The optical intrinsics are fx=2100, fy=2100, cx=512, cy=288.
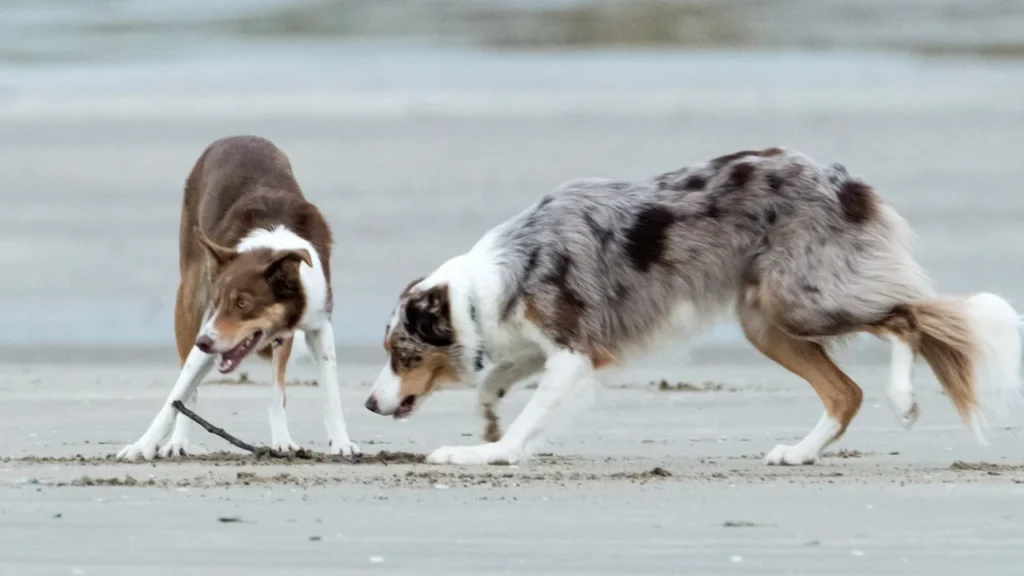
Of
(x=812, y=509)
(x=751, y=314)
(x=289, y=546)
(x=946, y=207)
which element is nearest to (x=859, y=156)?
(x=946, y=207)

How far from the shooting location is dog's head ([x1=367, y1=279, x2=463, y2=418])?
29.5 ft

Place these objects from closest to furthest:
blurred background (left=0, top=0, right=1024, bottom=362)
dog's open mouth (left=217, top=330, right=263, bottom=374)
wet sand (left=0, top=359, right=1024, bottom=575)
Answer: wet sand (left=0, top=359, right=1024, bottom=575), dog's open mouth (left=217, top=330, right=263, bottom=374), blurred background (left=0, top=0, right=1024, bottom=362)

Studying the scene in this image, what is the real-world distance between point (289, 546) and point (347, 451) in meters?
2.76

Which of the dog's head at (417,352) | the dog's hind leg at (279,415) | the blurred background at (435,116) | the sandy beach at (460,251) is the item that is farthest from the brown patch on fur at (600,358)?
the blurred background at (435,116)

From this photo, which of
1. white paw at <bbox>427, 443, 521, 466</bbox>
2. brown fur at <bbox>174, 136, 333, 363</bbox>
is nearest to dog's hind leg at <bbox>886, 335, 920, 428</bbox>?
white paw at <bbox>427, 443, 521, 466</bbox>

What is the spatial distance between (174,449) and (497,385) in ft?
4.70

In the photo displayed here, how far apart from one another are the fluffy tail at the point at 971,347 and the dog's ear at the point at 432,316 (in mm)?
1930

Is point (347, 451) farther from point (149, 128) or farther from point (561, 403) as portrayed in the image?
point (149, 128)

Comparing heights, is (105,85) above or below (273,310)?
above

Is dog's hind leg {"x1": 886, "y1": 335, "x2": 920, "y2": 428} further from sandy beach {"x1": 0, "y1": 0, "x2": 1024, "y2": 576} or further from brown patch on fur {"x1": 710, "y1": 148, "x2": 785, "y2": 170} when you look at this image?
brown patch on fur {"x1": 710, "y1": 148, "x2": 785, "y2": 170}

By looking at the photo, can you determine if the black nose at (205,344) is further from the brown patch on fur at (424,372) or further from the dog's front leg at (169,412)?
the brown patch on fur at (424,372)

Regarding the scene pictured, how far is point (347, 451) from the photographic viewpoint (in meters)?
8.90

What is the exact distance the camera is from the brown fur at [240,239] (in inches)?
350

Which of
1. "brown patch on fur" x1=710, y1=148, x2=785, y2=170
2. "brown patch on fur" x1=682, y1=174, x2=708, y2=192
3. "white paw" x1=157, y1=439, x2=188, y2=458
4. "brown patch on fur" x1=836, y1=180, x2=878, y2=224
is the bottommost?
"white paw" x1=157, y1=439, x2=188, y2=458
